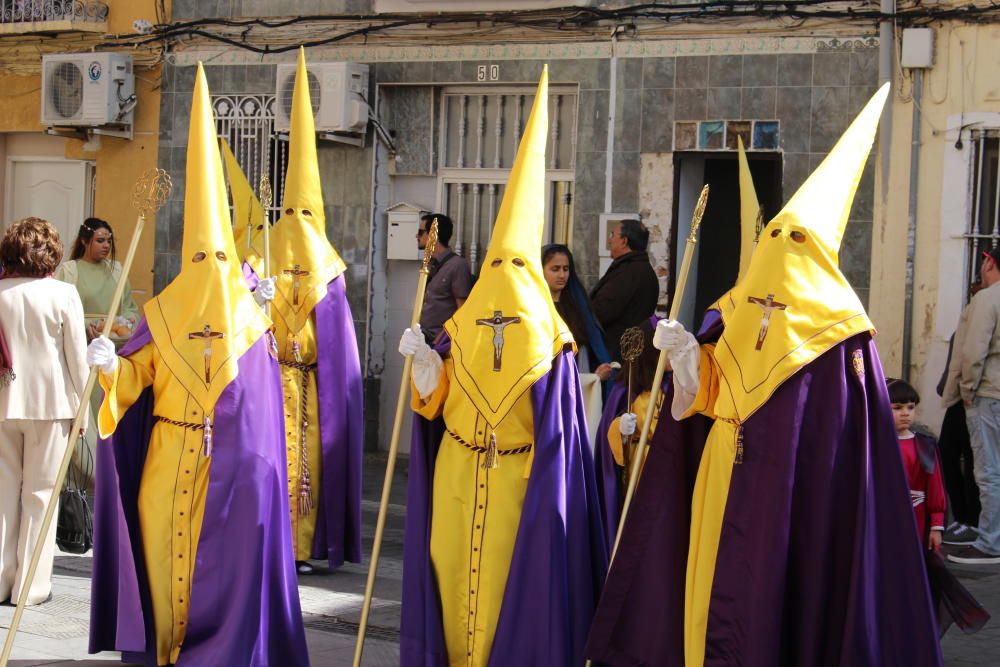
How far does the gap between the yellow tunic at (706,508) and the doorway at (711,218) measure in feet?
19.1

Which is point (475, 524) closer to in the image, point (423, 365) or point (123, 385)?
point (423, 365)

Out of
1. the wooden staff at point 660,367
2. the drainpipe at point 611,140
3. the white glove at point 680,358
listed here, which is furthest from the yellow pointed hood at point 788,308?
the drainpipe at point 611,140

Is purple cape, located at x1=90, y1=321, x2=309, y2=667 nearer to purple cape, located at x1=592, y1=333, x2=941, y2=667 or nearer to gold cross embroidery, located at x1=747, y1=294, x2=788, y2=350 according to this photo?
purple cape, located at x1=592, y1=333, x2=941, y2=667

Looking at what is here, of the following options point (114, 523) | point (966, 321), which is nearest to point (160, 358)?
point (114, 523)

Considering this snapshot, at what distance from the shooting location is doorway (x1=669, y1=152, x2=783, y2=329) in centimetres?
1202

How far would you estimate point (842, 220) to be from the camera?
602 centimetres

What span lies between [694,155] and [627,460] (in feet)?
17.3

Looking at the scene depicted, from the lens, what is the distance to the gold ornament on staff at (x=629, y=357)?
6.98 meters

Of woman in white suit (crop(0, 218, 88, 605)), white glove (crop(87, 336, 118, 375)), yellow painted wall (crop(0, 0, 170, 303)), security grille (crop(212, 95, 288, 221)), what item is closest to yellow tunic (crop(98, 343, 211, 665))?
white glove (crop(87, 336, 118, 375))

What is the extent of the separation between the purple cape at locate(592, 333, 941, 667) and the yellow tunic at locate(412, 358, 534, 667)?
95cm

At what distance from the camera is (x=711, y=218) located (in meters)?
12.6

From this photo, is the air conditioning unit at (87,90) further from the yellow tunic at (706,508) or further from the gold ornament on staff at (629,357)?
the yellow tunic at (706,508)

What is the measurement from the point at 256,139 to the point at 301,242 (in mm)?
5228

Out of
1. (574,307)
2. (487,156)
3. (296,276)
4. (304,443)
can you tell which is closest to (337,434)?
(304,443)
